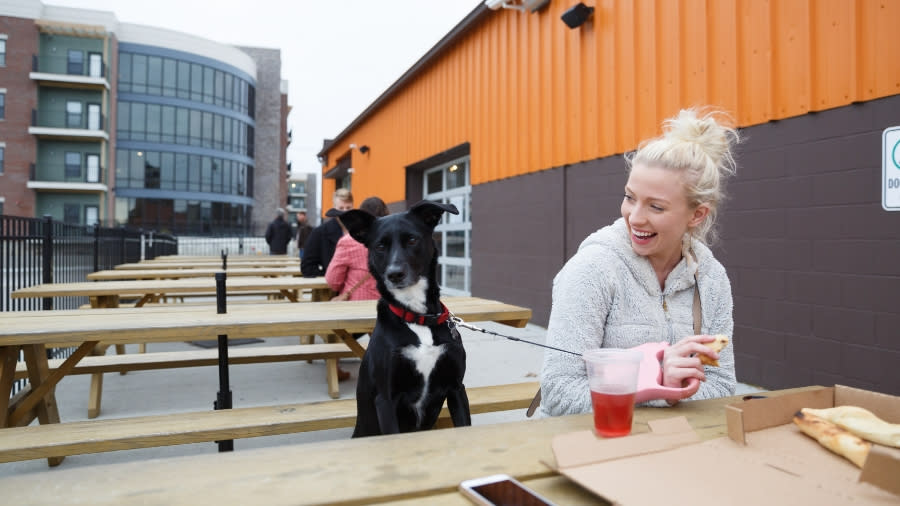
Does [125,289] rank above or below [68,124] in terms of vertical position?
below

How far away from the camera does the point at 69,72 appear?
30.8 metres

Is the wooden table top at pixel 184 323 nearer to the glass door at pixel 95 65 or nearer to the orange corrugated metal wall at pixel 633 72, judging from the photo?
the orange corrugated metal wall at pixel 633 72

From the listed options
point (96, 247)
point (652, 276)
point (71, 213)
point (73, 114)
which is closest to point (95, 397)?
point (652, 276)

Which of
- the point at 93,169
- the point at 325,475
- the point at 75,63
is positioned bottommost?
the point at 325,475

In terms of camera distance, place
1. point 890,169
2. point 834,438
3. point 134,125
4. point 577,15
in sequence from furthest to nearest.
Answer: point 134,125 < point 577,15 < point 890,169 < point 834,438

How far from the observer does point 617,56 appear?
596 cm

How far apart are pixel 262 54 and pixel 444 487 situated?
152 feet

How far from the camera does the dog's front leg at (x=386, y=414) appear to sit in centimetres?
197

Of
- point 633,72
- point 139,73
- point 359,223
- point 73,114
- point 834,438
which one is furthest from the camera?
point 139,73

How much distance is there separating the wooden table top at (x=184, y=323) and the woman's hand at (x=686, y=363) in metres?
1.83

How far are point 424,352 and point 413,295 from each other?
0.78 ft

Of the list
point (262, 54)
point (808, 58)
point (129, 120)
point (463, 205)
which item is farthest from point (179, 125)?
point (808, 58)

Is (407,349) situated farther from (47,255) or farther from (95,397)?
(47,255)

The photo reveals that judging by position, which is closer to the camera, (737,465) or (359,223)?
(737,465)
